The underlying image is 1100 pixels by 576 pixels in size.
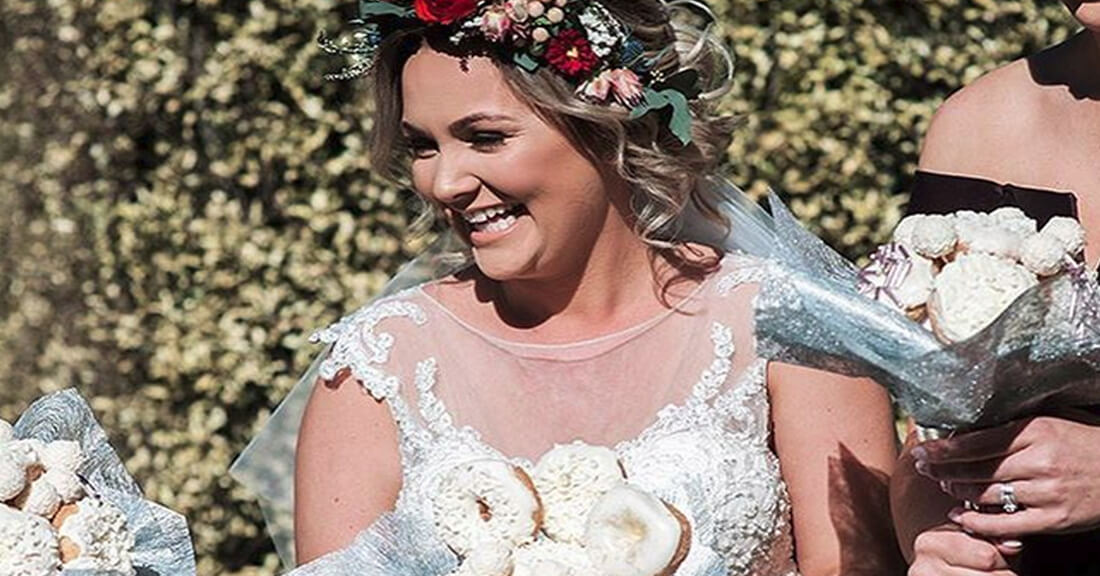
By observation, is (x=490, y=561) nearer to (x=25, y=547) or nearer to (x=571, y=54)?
(x=25, y=547)

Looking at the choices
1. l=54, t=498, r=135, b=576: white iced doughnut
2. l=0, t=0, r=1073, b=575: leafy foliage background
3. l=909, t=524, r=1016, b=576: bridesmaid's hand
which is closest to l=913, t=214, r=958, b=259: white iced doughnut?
l=909, t=524, r=1016, b=576: bridesmaid's hand

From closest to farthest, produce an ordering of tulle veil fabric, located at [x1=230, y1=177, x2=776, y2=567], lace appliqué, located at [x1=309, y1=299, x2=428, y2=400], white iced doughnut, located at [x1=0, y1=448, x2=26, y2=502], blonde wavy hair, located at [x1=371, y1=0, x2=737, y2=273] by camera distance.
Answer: white iced doughnut, located at [x1=0, y1=448, x2=26, y2=502], blonde wavy hair, located at [x1=371, y1=0, x2=737, y2=273], lace appliqué, located at [x1=309, y1=299, x2=428, y2=400], tulle veil fabric, located at [x1=230, y1=177, x2=776, y2=567]

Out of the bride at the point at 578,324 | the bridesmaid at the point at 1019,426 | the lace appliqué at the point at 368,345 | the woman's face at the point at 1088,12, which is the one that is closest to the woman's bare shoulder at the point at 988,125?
the bridesmaid at the point at 1019,426

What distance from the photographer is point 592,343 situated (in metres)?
3.55

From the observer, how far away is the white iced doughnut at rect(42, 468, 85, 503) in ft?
8.76

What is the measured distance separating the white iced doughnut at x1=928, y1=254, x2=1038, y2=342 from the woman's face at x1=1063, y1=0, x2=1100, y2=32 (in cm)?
37

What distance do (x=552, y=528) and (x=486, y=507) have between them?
90 mm

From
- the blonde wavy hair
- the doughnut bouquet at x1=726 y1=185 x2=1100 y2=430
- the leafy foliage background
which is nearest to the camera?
the doughnut bouquet at x1=726 y1=185 x2=1100 y2=430

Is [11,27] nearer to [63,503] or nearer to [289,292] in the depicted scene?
[289,292]

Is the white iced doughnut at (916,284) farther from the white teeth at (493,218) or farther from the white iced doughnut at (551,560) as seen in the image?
the white teeth at (493,218)

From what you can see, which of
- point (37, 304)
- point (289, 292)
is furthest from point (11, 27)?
point (289, 292)

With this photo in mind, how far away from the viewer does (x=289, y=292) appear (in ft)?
17.9

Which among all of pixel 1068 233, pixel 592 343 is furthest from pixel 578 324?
pixel 1068 233

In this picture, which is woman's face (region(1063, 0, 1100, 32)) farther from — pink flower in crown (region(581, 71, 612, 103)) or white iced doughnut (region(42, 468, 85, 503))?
white iced doughnut (region(42, 468, 85, 503))
